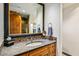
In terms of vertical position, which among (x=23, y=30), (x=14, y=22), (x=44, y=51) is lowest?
(x=44, y=51)

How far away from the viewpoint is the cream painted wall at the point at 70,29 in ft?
4.83

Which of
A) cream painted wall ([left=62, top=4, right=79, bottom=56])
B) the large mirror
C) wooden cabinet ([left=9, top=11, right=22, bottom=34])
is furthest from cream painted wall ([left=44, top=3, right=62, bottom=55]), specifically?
wooden cabinet ([left=9, top=11, right=22, bottom=34])

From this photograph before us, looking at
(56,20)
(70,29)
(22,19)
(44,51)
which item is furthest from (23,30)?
(70,29)

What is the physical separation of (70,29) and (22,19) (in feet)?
2.91

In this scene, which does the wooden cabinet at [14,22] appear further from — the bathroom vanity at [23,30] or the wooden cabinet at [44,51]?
the wooden cabinet at [44,51]

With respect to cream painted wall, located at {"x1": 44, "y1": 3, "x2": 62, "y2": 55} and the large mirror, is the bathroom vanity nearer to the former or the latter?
the large mirror

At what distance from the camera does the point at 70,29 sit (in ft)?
5.05

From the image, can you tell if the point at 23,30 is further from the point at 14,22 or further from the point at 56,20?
the point at 56,20

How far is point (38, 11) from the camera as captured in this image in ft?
6.27

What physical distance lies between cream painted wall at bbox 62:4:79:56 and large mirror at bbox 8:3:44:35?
628 mm

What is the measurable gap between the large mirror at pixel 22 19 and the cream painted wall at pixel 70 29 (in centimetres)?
63

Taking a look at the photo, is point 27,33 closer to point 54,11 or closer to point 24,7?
point 24,7

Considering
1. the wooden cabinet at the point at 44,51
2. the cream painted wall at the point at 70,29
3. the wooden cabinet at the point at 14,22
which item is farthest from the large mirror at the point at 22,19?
the cream painted wall at the point at 70,29

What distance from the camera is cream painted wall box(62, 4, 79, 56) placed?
1474 millimetres
